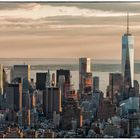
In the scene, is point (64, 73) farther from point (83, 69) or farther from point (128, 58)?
point (128, 58)

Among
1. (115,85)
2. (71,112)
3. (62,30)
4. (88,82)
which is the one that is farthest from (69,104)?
(62,30)

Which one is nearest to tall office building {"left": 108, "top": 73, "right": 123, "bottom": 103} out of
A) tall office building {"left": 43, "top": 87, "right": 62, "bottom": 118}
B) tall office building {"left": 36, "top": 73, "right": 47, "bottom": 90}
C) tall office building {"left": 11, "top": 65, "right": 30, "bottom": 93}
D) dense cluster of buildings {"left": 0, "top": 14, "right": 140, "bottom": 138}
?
dense cluster of buildings {"left": 0, "top": 14, "right": 140, "bottom": 138}

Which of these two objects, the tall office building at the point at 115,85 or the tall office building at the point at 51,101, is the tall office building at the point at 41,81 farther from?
the tall office building at the point at 115,85

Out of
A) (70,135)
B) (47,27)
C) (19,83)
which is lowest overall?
(70,135)

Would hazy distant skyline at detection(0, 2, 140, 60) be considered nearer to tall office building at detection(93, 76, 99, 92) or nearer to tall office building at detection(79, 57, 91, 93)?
tall office building at detection(79, 57, 91, 93)

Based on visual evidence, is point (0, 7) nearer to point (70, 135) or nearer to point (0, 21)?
point (0, 21)

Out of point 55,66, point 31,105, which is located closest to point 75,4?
point 55,66
